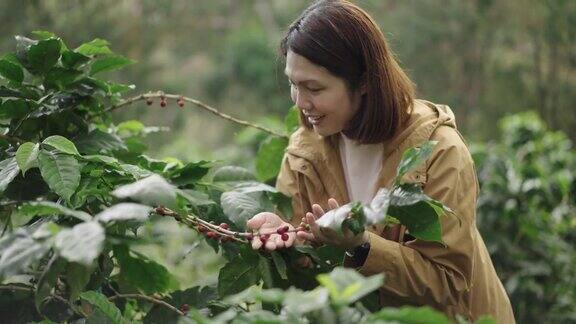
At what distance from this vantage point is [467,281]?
1.77 metres

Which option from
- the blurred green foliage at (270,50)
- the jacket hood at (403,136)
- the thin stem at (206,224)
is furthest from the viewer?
the blurred green foliage at (270,50)

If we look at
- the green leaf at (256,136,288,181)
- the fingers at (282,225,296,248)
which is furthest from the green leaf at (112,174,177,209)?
the green leaf at (256,136,288,181)

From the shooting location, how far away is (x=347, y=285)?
1.02 metres

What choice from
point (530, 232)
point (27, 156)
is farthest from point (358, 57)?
point (530, 232)

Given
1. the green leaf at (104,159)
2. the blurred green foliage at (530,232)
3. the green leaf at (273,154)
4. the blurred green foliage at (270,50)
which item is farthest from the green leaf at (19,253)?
the blurred green foliage at (270,50)

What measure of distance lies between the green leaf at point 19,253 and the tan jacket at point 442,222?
0.72 metres

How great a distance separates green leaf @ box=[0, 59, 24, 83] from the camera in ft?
5.81

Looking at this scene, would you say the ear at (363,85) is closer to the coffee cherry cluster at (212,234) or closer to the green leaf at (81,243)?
the coffee cherry cluster at (212,234)

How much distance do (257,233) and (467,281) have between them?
477mm

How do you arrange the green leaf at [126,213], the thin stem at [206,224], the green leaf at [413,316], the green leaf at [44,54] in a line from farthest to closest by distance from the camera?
the green leaf at [44,54], the thin stem at [206,224], the green leaf at [126,213], the green leaf at [413,316]

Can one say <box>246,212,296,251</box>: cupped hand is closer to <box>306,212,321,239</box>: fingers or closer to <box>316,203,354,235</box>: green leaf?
<box>306,212,321,239</box>: fingers

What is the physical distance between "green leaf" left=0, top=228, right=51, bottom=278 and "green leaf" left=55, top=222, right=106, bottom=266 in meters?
0.03


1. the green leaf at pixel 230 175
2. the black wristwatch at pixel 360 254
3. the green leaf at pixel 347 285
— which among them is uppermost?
the green leaf at pixel 347 285

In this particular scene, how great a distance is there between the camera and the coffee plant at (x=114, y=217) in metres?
1.11
